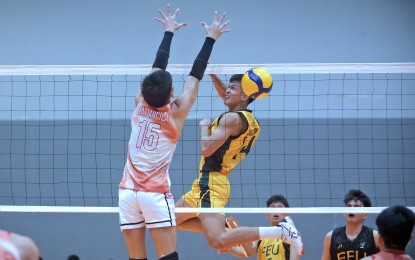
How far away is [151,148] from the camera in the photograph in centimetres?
657

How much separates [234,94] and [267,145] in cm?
353

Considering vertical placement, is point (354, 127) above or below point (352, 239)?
above

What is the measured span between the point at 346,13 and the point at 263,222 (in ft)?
11.6

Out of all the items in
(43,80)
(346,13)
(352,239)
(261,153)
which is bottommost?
(352,239)

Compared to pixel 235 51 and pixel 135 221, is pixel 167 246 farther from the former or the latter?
pixel 235 51

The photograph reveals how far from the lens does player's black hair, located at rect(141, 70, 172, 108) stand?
21.0ft

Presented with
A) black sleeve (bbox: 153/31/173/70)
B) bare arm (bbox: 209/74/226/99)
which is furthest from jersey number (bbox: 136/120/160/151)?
bare arm (bbox: 209/74/226/99)

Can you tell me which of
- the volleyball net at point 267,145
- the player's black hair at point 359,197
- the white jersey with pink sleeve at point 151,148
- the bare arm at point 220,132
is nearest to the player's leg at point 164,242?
the white jersey with pink sleeve at point 151,148

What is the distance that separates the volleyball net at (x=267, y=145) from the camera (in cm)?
1088

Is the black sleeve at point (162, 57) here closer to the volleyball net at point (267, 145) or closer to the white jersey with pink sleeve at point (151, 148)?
the white jersey with pink sleeve at point (151, 148)

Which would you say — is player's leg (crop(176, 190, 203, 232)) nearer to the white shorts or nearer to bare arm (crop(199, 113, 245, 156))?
bare arm (crop(199, 113, 245, 156))

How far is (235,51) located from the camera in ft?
36.7

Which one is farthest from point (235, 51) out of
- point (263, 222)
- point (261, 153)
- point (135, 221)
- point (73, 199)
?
point (135, 221)

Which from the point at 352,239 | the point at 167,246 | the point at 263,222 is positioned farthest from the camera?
the point at 263,222
